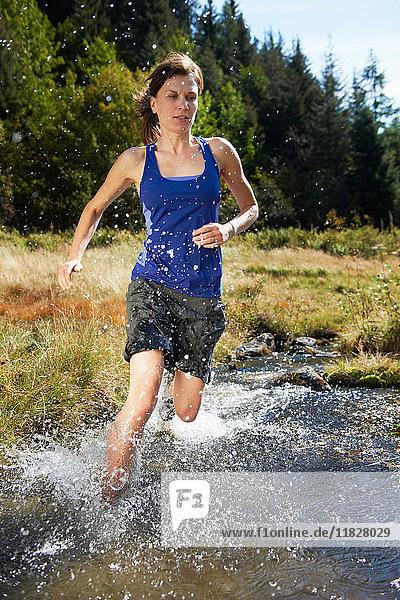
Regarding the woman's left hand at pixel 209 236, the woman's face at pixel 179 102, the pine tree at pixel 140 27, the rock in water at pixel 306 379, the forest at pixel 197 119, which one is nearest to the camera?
the woman's left hand at pixel 209 236

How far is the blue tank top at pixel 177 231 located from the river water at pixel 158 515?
1028mm

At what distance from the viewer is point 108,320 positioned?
6258 mm

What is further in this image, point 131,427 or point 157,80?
point 157,80

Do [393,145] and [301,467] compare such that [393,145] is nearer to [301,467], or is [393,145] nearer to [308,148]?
[308,148]

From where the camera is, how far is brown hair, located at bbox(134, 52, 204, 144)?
9.33 ft

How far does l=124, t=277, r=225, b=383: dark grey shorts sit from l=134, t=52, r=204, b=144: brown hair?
100 cm

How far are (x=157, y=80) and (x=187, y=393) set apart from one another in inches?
63.2

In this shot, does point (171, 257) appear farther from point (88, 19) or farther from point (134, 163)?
point (88, 19)

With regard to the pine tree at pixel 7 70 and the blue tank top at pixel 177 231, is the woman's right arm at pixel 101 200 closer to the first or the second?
the blue tank top at pixel 177 231

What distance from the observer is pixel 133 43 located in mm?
30016

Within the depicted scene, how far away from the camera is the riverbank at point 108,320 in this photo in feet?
13.1

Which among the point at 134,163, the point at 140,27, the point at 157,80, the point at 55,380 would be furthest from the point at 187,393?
the point at 140,27

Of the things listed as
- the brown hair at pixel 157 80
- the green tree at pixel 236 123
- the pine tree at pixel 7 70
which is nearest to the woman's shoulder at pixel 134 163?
the brown hair at pixel 157 80

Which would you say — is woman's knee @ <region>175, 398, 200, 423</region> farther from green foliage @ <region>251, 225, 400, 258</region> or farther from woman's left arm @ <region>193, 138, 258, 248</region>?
green foliage @ <region>251, 225, 400, 258</region>
